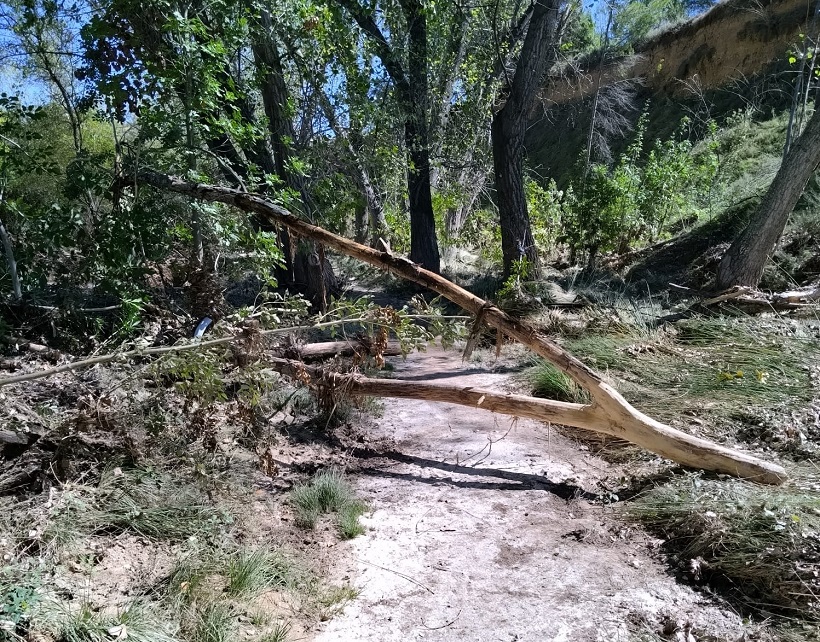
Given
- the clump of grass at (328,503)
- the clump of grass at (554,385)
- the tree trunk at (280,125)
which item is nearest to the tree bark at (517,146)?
the tree trunk at (280,125)

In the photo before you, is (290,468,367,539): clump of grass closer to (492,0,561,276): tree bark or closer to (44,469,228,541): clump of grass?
(44,469,228,541): clump of grass

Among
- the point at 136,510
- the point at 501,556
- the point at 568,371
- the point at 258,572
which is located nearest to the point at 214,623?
the point at 258,572

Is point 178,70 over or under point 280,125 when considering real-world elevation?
under

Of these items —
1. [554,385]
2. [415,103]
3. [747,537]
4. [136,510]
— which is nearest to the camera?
[747,537]

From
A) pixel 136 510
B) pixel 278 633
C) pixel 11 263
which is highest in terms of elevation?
pixel 11 263

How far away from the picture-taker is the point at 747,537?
2.94 meters

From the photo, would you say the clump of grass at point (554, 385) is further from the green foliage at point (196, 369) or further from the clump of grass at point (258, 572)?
the green foliage at point (196, 369)

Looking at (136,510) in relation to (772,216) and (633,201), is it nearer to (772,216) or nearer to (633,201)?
(772,216)

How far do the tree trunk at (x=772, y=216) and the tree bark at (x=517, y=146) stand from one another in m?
2.63

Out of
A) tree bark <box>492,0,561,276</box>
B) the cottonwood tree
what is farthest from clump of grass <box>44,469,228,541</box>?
tree bark <box>492,0,561,276</box>

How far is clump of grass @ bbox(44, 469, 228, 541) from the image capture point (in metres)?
2.90

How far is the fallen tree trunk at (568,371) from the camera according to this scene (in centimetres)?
363

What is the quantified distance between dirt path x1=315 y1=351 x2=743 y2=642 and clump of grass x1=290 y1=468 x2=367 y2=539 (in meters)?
0.10

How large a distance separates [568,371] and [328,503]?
Answer: 1924 millimetres
